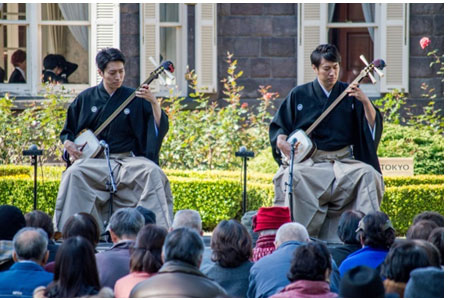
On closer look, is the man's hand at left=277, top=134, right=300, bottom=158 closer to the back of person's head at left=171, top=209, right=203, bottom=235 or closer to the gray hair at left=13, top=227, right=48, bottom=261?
the back of person's head at left=171, top=209, right=203, bottom=235

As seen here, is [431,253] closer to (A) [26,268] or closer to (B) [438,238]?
(B) [438,238]

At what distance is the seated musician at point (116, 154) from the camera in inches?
313

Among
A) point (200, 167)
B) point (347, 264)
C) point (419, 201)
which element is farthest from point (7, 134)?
point (347, 264)

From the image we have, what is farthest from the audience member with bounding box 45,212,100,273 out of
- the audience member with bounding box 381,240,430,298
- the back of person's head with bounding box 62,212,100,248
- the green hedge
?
the green hedge

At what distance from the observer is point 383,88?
43.7 ft

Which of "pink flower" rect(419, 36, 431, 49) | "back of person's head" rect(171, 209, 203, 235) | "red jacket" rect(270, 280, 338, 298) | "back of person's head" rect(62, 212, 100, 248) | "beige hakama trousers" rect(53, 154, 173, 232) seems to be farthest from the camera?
"pink flower" rect(419, 36, 431, 49)

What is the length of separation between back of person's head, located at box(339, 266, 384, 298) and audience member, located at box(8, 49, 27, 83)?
9.74 m

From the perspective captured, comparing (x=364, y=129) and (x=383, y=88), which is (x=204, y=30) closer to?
(x=383, y=88)

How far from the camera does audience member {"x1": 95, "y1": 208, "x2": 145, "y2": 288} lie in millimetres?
5445

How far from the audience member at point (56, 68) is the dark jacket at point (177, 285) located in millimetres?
9017

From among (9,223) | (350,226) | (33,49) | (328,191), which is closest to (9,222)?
(9,223)

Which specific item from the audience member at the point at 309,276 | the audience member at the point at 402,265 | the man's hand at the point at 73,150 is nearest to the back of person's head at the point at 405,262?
the audience member at the point at 402,265

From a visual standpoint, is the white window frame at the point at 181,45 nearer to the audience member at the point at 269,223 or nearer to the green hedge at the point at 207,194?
the green hedge at the point at 207,194

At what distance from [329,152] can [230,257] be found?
283 centimetres
